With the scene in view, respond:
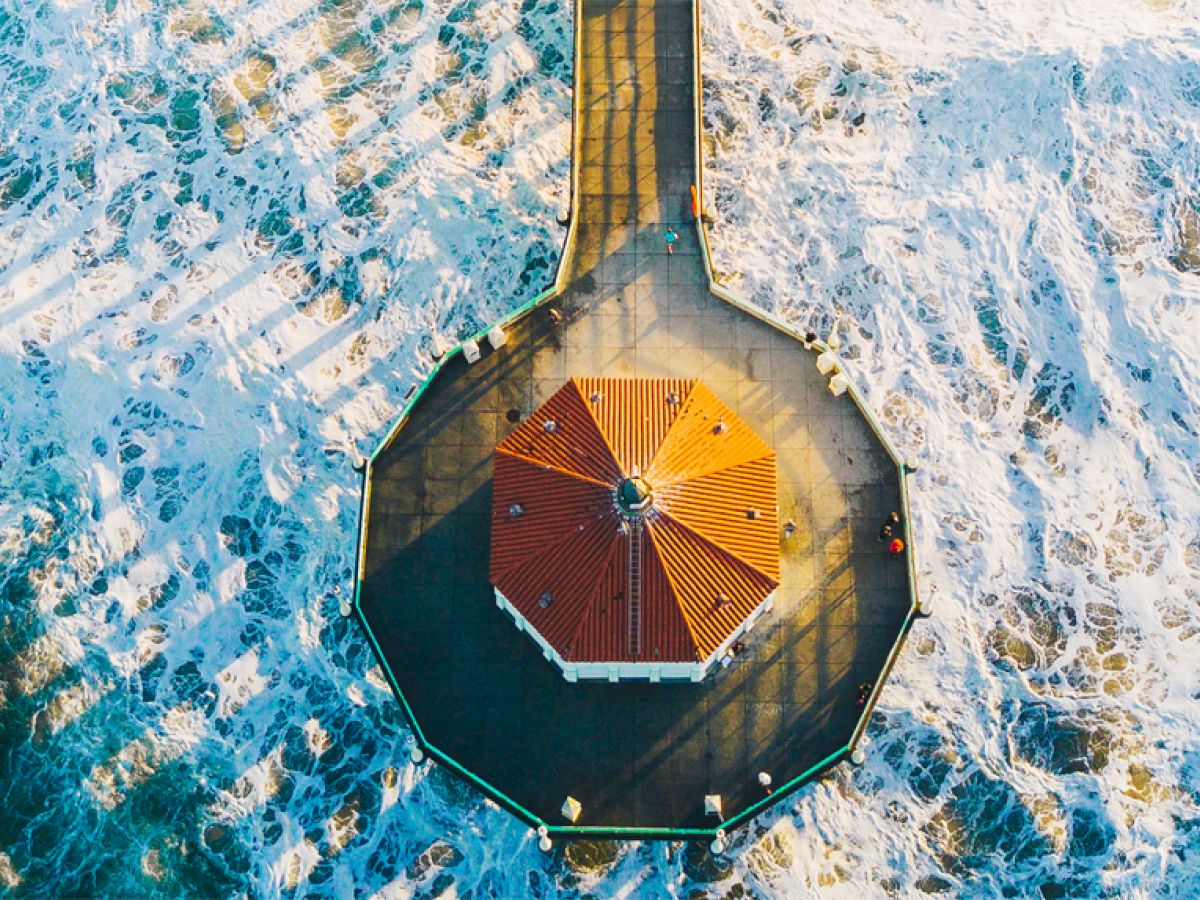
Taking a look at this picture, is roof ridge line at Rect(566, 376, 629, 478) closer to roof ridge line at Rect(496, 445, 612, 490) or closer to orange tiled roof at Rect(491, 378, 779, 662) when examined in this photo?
orange tiled roof at Rect(491, 378, 779, 662)

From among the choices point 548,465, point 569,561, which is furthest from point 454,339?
point 569,561

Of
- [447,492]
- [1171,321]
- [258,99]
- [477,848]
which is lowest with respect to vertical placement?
[477,848]

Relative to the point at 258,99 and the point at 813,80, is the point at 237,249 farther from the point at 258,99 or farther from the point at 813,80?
the point at 813,80

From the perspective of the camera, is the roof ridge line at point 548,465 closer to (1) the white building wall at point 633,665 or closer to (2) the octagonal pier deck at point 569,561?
(2) the octagonal pier deck at point 569,561

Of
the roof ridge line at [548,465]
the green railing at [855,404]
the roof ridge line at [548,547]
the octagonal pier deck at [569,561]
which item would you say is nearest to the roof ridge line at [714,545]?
the roof ridge line at [548,547]

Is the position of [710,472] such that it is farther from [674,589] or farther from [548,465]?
[548,465]

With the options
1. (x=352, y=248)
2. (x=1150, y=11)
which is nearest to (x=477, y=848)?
(x=352, y=248)
